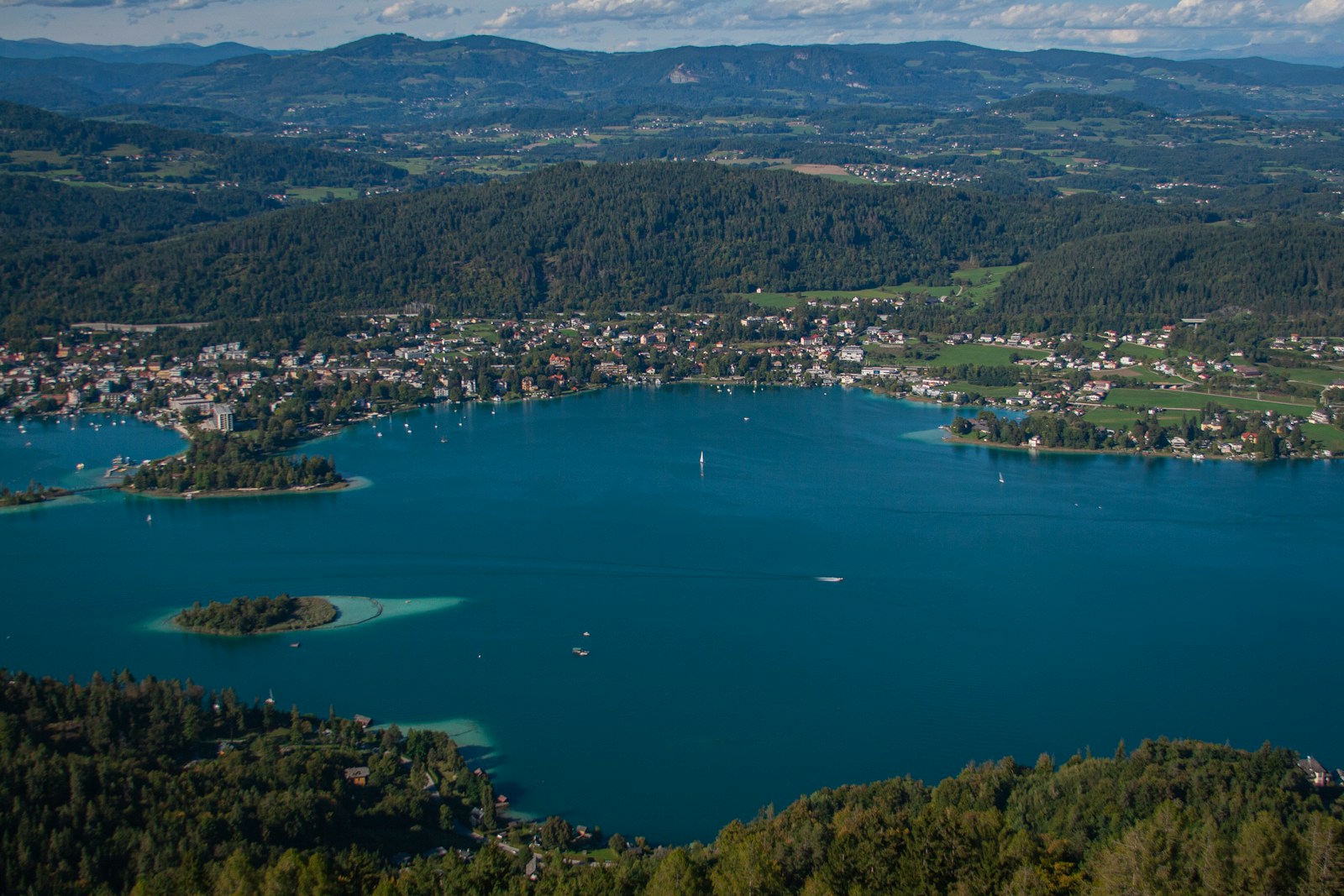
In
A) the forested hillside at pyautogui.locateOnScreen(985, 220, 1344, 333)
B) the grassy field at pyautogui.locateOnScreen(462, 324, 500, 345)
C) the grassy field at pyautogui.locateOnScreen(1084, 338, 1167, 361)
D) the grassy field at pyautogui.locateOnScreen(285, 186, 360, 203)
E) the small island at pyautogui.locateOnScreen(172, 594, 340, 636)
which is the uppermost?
the grassy field at pyautogui.locateOnScreen(285, 186, 360, 203)

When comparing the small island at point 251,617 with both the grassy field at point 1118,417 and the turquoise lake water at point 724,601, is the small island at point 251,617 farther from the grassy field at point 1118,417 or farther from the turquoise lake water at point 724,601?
the grassy field at point 1118,417

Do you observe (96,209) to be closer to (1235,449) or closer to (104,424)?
(104,424)

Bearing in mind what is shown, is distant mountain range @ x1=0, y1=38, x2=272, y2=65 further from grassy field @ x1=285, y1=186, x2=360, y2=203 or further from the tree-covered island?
the tree-covered island

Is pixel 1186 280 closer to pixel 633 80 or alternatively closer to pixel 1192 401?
pixel 1192 401

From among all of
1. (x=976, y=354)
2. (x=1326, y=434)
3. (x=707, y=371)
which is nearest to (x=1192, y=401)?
(x=1326, y=434)

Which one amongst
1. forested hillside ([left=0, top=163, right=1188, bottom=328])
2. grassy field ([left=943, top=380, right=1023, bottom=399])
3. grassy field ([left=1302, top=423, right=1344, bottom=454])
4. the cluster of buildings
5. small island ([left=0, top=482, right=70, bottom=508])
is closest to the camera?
small island ([left=0, top=482, right=70, bottom=508])

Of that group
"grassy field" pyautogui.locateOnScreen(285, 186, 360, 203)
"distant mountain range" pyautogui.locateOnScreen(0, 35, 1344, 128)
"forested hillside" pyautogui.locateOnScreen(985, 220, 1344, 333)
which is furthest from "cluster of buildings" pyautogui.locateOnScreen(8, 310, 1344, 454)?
"distant mountain range" pyautogui.locateOnScreen(0, 35, 1344, 128)

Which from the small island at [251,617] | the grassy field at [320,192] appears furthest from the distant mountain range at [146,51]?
the small island at [251,617]
